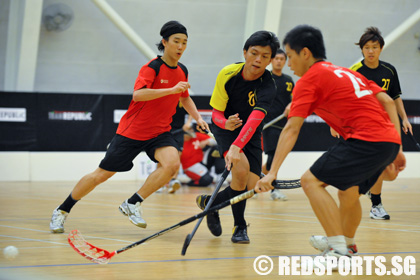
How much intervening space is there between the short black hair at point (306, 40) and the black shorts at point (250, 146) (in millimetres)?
1354

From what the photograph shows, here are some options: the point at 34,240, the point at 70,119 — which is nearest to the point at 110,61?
the point at 70,119

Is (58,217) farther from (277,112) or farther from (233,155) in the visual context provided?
(277,112)

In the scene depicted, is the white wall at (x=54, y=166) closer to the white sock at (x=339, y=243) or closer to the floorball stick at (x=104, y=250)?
the floorball stick at (x=104, y=250)

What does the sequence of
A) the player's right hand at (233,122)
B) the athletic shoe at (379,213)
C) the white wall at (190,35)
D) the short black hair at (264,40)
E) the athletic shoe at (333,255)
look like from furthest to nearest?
the white wall at (190,35), the athletic shoe at (379,213), the player's right hand at (233,122), the short black hair at (264,40), the athletic shoe at (333,255)

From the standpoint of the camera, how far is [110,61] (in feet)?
43.0

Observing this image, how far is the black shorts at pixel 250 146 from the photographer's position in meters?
4.93

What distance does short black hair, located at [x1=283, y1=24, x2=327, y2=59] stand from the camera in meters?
3.68

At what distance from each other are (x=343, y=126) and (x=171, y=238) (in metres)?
1.84

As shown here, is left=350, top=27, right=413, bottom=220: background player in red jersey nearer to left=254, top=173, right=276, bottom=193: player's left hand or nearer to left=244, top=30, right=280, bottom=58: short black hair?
left=244, top=30, right=280, bottom=58: short black hair

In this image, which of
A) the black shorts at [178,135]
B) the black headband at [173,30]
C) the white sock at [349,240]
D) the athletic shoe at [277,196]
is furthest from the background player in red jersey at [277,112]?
the white sock at [349,240]

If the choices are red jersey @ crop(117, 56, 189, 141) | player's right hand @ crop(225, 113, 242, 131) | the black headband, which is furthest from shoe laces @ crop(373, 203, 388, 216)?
the black headband

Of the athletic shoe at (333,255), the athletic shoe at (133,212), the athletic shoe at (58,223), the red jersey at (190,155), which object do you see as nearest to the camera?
the athletic shoe at (333,255)

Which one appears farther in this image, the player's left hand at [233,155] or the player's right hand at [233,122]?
the player's right hand at [233,122]

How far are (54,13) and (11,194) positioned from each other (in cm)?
471
